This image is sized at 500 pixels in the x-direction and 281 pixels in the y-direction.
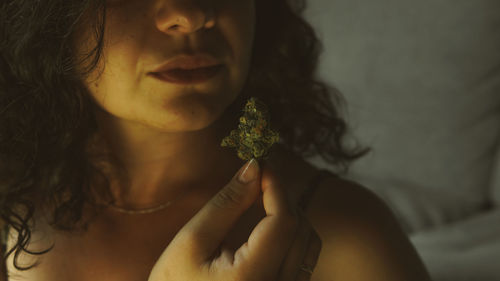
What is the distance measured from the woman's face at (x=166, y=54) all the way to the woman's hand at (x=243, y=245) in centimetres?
15

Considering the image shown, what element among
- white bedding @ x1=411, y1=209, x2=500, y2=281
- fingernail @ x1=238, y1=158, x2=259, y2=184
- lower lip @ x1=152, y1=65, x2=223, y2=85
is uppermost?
white bedding @ x1=411, y1=209, x2=500, y2=281

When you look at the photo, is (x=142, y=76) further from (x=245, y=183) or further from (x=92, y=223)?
(x=92, y=223)

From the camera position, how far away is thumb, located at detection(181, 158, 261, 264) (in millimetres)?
664

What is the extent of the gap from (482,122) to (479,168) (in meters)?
0.11

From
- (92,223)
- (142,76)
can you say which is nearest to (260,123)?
(142,76)

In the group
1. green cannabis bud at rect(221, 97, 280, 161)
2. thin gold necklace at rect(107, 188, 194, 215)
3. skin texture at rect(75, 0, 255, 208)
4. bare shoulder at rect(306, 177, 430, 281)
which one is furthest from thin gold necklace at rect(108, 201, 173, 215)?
green cannabis bud at rect(221, 97, 280, 161)

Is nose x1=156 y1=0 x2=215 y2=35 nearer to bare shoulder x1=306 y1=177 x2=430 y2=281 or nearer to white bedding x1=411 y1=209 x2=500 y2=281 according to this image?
bare shoulder x1=306 y1=177 x2=430 y2=281

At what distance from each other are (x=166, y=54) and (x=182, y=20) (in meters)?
0.05

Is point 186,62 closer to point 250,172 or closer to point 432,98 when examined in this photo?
point 250,172

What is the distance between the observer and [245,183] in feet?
2.19

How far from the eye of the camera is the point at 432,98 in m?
1.44

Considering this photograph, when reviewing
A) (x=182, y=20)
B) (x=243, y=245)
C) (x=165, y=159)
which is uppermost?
(x=182, y=20)

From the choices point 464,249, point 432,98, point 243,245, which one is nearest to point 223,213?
point 243,245

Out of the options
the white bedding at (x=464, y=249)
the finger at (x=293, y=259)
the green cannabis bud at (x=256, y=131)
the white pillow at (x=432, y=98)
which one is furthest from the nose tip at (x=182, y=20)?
the white pillow at (x=432, y=98)
